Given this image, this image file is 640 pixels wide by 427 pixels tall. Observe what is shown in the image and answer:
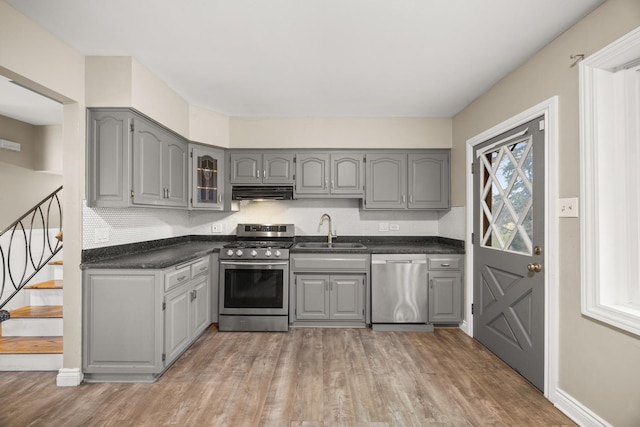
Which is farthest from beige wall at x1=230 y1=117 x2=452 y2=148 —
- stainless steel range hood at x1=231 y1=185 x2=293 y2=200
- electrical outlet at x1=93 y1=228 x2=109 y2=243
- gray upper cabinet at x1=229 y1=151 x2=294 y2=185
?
electrical outlet at x1=93 y1=228 x2=109 y2=243

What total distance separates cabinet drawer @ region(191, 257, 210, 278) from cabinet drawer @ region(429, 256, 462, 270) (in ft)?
8.06

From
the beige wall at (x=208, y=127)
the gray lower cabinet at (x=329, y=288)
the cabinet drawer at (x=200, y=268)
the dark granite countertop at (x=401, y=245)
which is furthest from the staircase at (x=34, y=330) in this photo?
the dark granite countertop at (x=401, y=245)

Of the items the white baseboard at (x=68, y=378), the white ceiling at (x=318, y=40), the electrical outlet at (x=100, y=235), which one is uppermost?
the white ceiling at (x=318, y=40)

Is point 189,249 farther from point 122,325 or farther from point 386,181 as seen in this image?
point 386,181

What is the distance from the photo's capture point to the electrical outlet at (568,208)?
1956mm

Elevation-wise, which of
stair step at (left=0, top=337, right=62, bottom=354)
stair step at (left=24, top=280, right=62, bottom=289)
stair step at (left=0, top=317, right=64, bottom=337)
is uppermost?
stair step at (left=24, top=280, right=62, bottom=289)

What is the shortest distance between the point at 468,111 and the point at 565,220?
Answer: 1762mm

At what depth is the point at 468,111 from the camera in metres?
3.38

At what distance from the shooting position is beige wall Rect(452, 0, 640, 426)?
5.41 ft

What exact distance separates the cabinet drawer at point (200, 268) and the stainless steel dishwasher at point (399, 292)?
1800mm

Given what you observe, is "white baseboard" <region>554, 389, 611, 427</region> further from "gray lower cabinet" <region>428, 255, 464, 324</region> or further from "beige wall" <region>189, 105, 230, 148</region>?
"beige wall" <region>189, 105, 230, 148</region>

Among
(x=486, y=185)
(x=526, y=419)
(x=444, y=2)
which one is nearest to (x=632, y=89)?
(x=444, y=2)

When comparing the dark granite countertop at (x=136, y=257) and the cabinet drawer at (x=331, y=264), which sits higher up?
the dark granite countertop at (x=136, y=257)

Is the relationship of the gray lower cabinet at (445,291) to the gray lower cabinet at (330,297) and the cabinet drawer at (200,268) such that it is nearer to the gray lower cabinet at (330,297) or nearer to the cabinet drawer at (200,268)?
the gray lower cabinet at (330,297)
